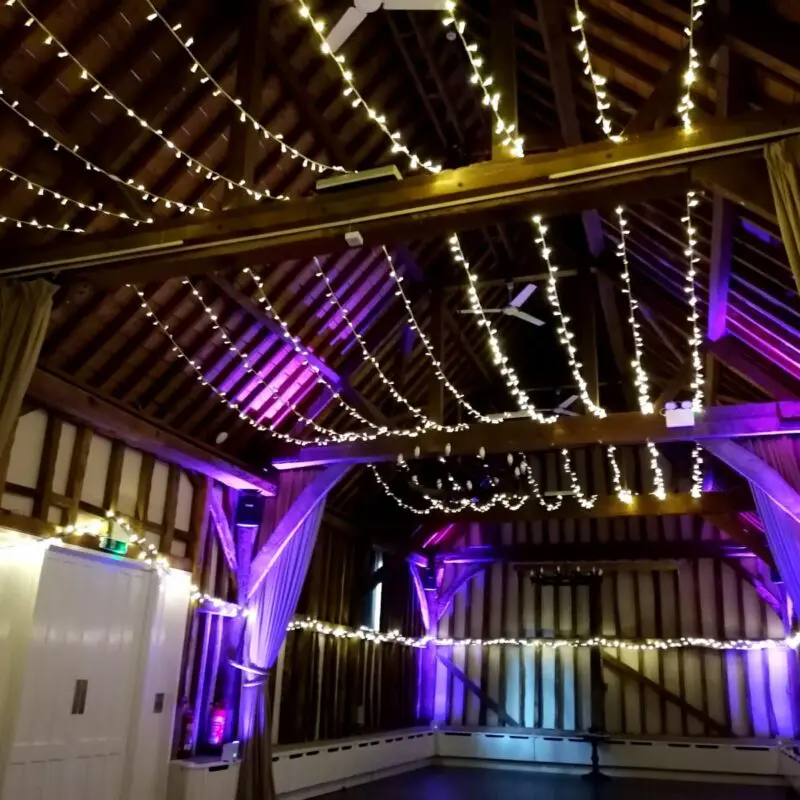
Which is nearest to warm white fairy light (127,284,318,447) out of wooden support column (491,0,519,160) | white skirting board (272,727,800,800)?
wooden support column (491,0,519,160)

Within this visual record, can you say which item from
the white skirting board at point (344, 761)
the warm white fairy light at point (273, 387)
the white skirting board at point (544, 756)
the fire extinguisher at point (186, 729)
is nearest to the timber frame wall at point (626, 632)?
the white skirting board at point (544, 756)

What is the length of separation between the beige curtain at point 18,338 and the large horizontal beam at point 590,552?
32.7 feet

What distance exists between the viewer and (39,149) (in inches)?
198

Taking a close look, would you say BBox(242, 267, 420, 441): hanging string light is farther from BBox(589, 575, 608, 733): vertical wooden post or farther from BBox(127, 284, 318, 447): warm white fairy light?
BBox(589, 575, 608, 733): vertical wooden post

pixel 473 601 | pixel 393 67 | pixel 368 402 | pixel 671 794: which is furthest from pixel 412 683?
pixel 393 67

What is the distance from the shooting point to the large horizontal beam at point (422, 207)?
369 cm

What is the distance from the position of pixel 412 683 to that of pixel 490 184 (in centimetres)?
1099

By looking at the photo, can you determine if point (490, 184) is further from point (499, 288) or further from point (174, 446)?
point (499, 288)

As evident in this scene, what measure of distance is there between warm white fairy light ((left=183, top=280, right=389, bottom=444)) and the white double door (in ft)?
6.90

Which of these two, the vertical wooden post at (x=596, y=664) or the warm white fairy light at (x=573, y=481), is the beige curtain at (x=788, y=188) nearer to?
the warm white fairy light at (x=573, y=481)

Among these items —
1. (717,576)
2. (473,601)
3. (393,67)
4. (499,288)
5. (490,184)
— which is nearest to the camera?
(490,184)

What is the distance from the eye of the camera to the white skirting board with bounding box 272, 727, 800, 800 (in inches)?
393

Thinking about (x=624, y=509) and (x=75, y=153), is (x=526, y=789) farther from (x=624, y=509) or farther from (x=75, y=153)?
(x=75, y=153)

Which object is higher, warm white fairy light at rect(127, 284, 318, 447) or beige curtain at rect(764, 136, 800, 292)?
warm white fairy light at rect(127, 284, 318, 447)
